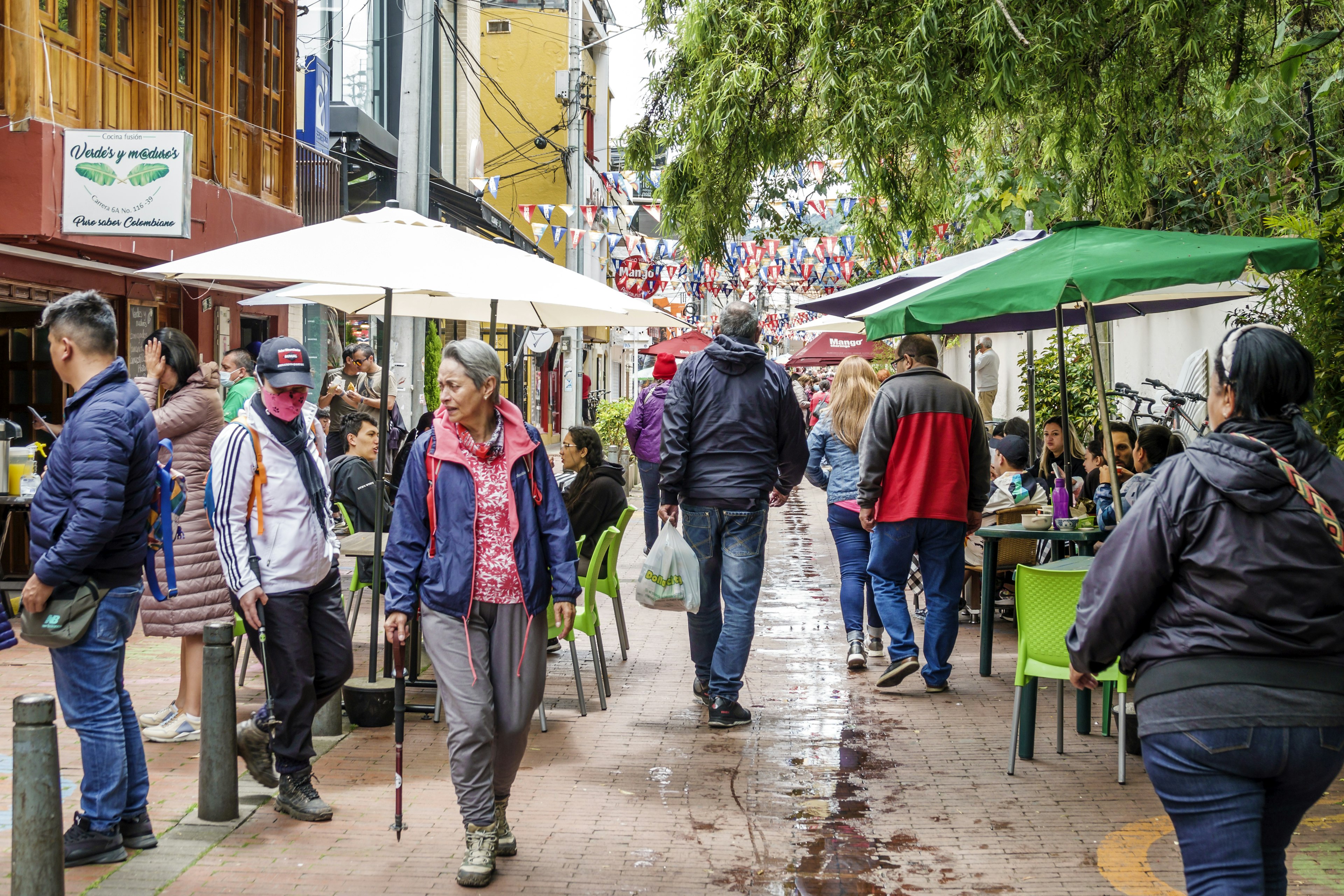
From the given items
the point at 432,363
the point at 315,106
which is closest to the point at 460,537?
the point at 432,363

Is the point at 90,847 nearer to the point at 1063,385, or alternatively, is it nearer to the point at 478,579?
the point at 478,579

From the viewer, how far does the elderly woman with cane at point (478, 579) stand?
4234mm

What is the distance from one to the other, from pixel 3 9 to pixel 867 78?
7009 mm

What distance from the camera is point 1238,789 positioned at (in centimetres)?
281

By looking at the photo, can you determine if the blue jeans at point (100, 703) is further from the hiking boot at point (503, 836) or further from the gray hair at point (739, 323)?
the gray hair at point (739, 323)

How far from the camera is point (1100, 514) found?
6.66 meters

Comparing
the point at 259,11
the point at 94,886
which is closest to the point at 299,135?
the point at 259,11

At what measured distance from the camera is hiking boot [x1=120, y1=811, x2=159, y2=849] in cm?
450

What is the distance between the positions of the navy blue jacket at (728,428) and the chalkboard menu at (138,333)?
7.70 metres

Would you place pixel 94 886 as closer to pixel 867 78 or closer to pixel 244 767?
pixel 244 767

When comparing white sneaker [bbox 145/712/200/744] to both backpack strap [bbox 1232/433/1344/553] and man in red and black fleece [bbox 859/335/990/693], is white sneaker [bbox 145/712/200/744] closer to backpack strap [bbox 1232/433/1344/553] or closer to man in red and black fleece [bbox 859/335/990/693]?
man in red and black fleece [bbox 859/335/990/693]

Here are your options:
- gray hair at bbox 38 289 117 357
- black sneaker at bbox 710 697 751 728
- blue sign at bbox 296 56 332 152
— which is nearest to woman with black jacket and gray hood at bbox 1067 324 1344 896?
gray hair at bbox 38 289 117 357

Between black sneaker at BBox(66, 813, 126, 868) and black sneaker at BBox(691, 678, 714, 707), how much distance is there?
3092 millimetres

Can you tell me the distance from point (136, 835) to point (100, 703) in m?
0.56
